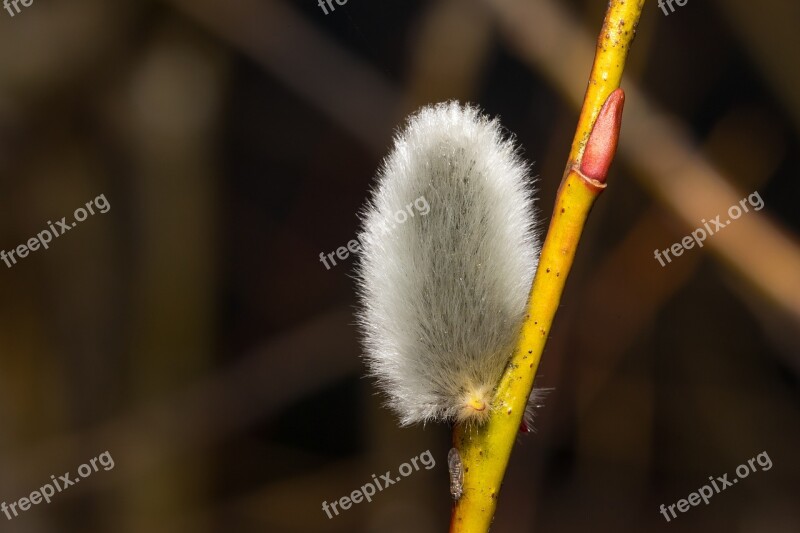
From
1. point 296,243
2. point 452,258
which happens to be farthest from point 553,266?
point 296,243

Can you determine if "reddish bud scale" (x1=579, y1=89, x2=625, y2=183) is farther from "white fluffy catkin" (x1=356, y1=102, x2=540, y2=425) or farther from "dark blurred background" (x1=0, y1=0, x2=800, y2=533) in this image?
"dark blurred background" (x1=0, y1=0, x2=800, y2=533)

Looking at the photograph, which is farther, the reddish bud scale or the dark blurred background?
the dark blurred background

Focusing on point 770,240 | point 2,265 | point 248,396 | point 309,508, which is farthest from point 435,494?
point 2,265

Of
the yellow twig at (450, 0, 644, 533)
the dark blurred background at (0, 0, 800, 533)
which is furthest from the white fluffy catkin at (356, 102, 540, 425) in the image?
the dark blurred background at (0, 0, 800, 533)

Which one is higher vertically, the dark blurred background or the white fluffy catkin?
the dark blurred background

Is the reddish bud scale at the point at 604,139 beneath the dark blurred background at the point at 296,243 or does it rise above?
beneath

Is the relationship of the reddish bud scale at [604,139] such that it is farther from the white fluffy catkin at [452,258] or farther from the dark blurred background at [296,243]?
the dark blurred background at [296,243]

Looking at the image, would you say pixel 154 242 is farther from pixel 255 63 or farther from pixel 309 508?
pixel 309 508

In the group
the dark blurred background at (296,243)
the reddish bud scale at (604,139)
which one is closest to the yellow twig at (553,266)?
the reddish bud scale at (604,139)
